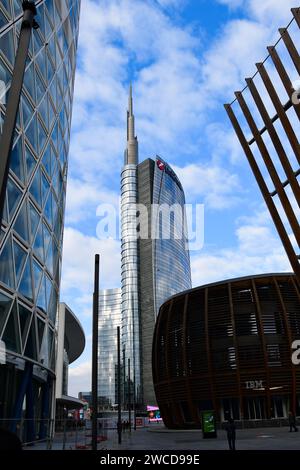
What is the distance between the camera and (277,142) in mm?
18219

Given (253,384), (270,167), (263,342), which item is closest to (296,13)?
(270,167)

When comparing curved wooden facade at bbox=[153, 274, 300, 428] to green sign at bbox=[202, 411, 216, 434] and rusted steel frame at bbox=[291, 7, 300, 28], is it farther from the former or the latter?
rusted steel frame at bbox=[291, 7, 300, 28]

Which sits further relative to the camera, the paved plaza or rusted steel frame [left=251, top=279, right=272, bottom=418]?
rusted steel frame [left=251, top=279, right=272, bottom=418]

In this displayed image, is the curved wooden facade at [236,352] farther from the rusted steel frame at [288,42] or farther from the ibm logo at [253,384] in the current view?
the rusted steel frame at [288,42]

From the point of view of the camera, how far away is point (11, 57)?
2295cm

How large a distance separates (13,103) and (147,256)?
6659 inches

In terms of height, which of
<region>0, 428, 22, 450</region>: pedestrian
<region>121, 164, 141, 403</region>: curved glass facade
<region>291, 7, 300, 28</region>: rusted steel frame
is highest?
<region>121, 164, 141, 403</region>: curved glass facade

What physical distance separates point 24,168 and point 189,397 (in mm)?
27551

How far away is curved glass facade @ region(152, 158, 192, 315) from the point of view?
16850 centimetres

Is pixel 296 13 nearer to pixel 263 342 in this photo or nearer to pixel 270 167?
pixel 270 167

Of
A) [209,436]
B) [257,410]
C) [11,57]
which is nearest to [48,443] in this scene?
[209,436]

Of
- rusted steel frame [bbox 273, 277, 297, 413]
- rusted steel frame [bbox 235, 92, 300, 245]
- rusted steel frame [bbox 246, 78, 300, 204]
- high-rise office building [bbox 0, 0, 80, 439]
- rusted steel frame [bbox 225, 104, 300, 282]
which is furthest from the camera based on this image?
rusted steel frame [bbox 273, 277, 297, 413]

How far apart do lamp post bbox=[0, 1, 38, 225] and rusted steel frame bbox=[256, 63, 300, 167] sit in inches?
440

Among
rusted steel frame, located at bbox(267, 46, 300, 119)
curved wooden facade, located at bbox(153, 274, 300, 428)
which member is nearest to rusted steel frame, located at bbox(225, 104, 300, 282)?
rusted steel frame, located at bbox(267, 46, 300, 119)
